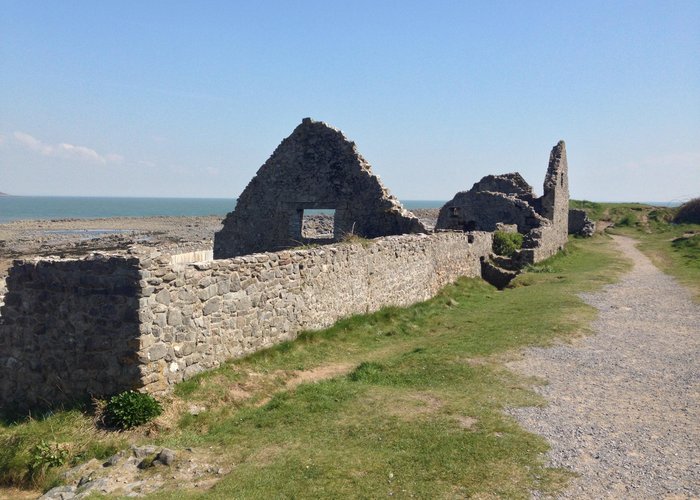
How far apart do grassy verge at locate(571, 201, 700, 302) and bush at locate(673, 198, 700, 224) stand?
87 centimetres

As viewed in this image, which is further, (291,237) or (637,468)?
(291,237)

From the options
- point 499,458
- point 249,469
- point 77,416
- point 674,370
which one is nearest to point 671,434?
point 499,458

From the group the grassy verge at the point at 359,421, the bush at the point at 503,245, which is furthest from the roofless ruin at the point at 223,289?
the bush at the point at 503,245

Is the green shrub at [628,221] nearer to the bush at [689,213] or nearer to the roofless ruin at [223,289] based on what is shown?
the bush at [689,213]

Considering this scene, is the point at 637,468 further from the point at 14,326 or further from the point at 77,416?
the point at 14,326

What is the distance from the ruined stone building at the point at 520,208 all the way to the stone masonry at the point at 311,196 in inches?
395

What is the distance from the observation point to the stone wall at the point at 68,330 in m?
8.55

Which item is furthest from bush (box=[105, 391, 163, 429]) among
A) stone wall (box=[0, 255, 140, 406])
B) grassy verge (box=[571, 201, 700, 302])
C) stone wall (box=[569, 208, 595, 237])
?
stone wall (box=[569, 208, 595, 237])

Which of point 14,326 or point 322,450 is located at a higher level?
point 14,326

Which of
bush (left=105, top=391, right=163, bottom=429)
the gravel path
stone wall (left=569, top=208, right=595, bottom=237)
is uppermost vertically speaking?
stone wall (left=569, top=208, right=595, bottom=237)

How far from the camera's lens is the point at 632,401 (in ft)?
27.8

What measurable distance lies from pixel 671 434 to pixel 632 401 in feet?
4.32

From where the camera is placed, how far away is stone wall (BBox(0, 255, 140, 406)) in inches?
337

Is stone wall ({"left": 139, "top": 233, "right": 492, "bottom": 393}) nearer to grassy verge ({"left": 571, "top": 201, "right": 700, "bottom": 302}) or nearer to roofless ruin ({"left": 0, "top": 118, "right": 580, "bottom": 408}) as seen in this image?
roofless ruin ({"left": 0, "top": 118, "right": 580, "bottom": 408})
